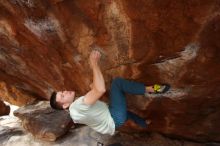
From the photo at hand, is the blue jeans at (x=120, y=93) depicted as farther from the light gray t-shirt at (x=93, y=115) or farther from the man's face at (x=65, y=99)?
the man's face at (x=65, y=99)

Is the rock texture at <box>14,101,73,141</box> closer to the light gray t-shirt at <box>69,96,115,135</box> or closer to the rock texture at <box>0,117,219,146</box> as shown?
the rock texture at <box>0,117,219,146</box>

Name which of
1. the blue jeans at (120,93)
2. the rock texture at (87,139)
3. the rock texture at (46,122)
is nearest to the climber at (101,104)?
the blue jeans at (120,93)

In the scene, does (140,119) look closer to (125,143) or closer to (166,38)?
(125,143)

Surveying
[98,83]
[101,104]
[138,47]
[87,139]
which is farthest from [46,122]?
[138,47]

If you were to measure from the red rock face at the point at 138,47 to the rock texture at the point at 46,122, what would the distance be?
1.12 metres

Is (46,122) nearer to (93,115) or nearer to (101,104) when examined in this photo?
(101,104)

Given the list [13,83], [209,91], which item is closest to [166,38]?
[209,91]

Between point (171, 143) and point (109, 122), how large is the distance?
2281mm

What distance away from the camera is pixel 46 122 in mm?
7621

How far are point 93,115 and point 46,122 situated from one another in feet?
10.2

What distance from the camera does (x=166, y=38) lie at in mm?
4512

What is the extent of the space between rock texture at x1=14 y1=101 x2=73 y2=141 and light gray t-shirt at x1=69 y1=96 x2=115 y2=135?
8.37ft

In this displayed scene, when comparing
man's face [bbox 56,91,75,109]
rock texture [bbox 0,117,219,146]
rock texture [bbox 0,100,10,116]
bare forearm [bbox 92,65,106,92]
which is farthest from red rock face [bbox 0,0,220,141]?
rock texture [bbox 0,100,10,116]

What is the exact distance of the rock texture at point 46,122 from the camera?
24.4ft
